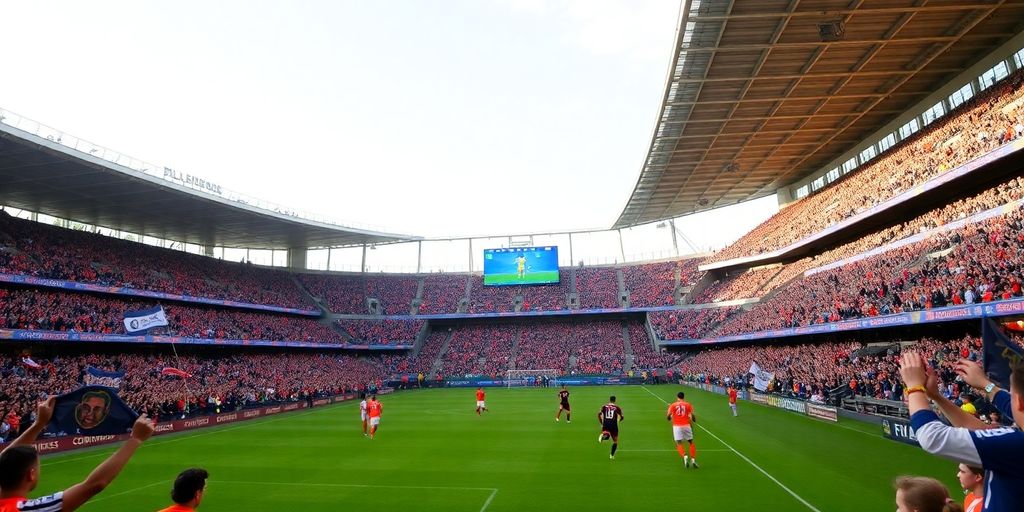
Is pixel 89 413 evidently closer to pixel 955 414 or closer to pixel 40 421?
pixel 40 421

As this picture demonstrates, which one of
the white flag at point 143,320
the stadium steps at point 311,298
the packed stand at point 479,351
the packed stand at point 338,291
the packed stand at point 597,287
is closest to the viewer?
the white flag at point 143,320

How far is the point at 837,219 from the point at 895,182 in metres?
5.38

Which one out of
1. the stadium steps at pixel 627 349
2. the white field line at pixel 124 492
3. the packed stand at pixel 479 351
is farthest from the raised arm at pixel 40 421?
the stadium steps at pixel 627 349

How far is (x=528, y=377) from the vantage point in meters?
55.7

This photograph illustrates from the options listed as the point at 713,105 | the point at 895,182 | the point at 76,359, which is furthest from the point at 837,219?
the point at 76,359

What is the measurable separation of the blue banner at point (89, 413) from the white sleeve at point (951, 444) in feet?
20.5

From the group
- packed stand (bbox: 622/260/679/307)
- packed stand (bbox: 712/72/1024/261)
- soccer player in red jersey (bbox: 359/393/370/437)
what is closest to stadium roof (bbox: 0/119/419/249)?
soccer player in red jersey (bbox: 359/393/370/437)

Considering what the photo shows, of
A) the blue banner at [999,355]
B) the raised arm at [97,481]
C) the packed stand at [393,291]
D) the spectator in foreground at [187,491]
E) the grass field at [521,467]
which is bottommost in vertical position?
the grass field at [521,467]

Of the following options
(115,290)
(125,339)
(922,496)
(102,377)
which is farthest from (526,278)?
(922,496)

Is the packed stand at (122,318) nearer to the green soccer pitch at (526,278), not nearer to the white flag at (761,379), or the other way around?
the green soccer pitch at (526,278)

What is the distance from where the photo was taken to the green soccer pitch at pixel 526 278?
66.0 metres

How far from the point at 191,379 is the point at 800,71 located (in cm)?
4168

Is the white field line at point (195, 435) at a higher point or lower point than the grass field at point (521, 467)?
higher

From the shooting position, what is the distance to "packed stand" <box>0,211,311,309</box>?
114 feet
